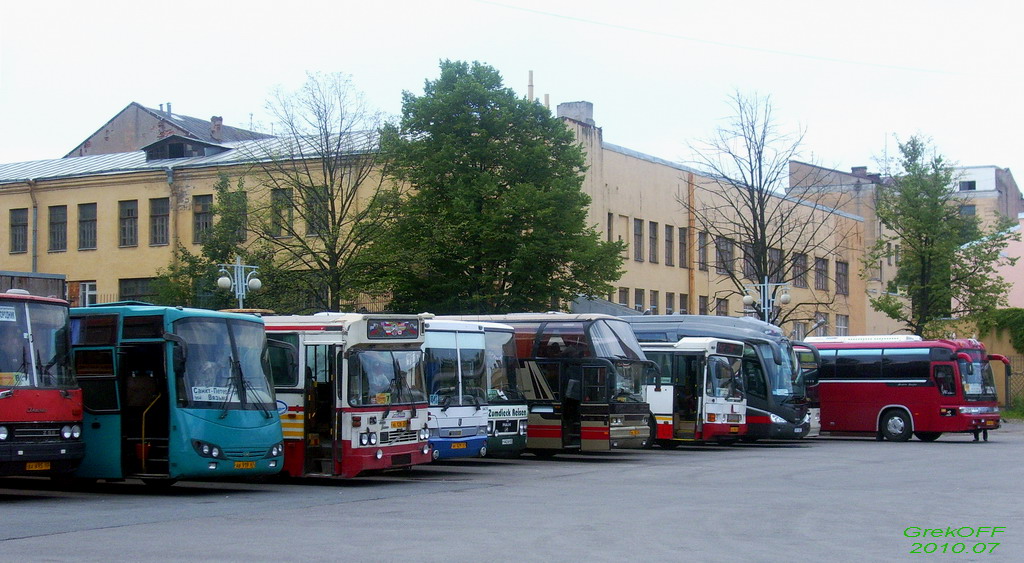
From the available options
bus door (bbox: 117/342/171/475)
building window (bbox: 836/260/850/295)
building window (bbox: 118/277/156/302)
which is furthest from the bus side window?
building window (bbox: 836/260/850/295)

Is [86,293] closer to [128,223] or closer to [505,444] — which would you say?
[128,223]

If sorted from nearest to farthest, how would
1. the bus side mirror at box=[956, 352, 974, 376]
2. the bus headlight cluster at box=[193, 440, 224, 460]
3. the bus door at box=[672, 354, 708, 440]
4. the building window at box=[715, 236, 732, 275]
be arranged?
1. the bus headlight cluster at box=[193, 440, 224, 460]
2. the bus door at box=[672, 354, 708, 440]
3. the bus side mirror at box=[956, 352, 974, 376]
4. the building window at box=[715, 236, 732, 275]

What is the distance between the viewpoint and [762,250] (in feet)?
141

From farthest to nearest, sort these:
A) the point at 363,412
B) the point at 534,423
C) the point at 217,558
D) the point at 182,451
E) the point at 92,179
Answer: the point at 92,179 < the point at 534,423 < the point at 363,412 < the point at 182,451 < the point at 217,558

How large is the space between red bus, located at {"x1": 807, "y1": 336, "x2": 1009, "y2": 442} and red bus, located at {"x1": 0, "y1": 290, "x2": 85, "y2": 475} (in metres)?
24.3

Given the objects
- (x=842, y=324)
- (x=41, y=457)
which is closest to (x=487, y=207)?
(x=41, y=457)

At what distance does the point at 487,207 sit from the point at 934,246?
69.1 feet

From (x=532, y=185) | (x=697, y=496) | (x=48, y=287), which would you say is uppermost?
(x=532, y=185)

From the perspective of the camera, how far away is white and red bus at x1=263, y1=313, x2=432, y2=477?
19344 millimetres

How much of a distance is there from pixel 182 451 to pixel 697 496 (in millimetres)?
7149

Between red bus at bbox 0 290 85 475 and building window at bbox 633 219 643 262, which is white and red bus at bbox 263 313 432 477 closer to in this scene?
red bus at bbox 0 290 85 475

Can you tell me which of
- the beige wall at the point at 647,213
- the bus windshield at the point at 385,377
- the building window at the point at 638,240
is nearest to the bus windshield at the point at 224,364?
the bus windshield at the point at 385,377

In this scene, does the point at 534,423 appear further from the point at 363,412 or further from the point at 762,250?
the point at 762,250

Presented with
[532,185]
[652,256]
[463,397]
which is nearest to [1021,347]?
[652,256]
